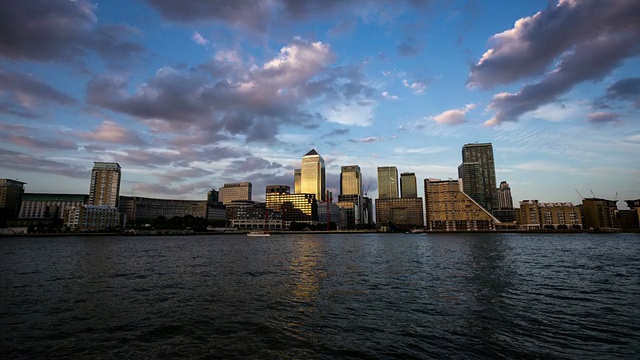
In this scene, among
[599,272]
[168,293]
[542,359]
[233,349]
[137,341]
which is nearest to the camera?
[542,359]

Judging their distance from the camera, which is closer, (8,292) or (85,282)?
(8,292)

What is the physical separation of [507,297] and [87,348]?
28.6 metres

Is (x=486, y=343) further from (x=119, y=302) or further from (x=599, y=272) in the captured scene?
(x=599, y=272)

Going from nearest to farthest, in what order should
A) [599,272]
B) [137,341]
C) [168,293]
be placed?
[137,341] < [168,293] < [599,272]

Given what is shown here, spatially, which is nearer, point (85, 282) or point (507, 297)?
point (507, 297)

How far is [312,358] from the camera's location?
608 inches

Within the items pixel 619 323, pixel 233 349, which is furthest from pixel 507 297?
pixel 233 349

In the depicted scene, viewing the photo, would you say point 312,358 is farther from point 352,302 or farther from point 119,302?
point 119,302

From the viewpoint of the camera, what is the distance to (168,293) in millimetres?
30609

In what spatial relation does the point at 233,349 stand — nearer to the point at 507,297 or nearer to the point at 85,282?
the point at 507,297

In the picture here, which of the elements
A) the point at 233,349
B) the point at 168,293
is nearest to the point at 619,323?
the point at 233,349

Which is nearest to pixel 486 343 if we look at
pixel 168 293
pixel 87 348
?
pixel 87 348

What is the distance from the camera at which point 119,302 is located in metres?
26.8

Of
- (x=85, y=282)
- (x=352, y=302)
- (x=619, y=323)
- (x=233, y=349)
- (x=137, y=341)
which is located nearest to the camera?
(x=233, y=349)
